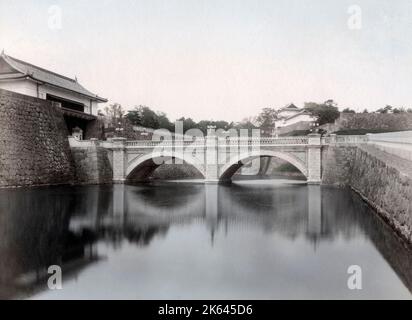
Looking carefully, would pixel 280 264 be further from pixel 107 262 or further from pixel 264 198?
pixel 264 198

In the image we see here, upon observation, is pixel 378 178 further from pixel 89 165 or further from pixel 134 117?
pixel 134 117

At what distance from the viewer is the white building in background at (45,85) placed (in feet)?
86.0

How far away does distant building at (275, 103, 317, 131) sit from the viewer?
46.2 m

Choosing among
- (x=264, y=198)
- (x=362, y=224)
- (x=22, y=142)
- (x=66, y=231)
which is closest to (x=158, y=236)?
(x=66, y=231)

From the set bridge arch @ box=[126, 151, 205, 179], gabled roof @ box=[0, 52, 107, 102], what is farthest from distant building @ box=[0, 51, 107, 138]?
bridge arch @ box=[126, 151, 205, 179]

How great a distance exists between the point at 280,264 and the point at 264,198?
36.8ft

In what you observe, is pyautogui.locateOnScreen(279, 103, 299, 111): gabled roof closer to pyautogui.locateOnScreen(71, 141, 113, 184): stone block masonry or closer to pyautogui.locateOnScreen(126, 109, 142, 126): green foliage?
pyautogui.locateOnScreen(126, 109, 142, 126): green foliage

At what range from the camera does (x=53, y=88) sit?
96.7ft

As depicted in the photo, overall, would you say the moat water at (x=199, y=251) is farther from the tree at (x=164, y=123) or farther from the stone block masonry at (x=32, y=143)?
the tree at (x=164, y=123)

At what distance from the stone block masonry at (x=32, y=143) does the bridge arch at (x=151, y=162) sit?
4.34m

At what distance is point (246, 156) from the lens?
25703 millimetres

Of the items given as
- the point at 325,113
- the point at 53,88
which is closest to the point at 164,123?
the point at 325,113

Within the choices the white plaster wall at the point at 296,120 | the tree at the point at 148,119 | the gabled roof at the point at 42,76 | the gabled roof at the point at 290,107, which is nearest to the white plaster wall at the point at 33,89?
the gabled roof at the point at 42,76
